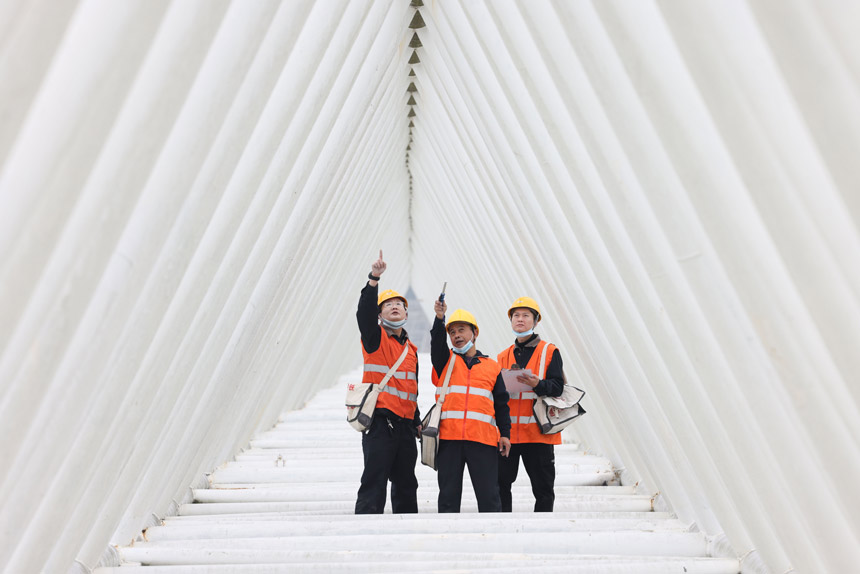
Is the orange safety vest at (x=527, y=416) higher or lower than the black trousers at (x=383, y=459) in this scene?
higher

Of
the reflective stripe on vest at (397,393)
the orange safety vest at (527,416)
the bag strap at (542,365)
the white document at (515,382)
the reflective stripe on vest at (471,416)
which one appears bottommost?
the reflective stripe on vest at (397,393)

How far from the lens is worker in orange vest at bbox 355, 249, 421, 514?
638 centimetres

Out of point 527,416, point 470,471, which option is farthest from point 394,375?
point 527,416

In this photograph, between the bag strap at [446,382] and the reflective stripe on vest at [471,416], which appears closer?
the reflective stripe on vest at [471,416]

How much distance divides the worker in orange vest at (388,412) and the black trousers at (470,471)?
361 mm

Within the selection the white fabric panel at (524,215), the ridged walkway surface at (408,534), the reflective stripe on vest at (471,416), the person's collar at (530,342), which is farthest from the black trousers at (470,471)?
the white fabric panel at (524,215)

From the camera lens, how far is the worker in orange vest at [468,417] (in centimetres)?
621

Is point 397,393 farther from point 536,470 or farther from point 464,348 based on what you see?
point 536,470

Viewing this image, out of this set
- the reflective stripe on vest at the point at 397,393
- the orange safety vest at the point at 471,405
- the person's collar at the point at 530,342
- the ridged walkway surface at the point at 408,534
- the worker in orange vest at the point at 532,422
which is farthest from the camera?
the person's collar at the point at 530,342

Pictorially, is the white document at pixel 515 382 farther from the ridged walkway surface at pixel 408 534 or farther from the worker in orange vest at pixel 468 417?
the ridged walkway surface at pixel 408 534

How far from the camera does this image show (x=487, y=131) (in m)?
6.89

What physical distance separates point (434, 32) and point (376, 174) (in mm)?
3273

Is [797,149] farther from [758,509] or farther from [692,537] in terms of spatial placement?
[692,537]

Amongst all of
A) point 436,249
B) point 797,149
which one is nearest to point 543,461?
point 797,149
